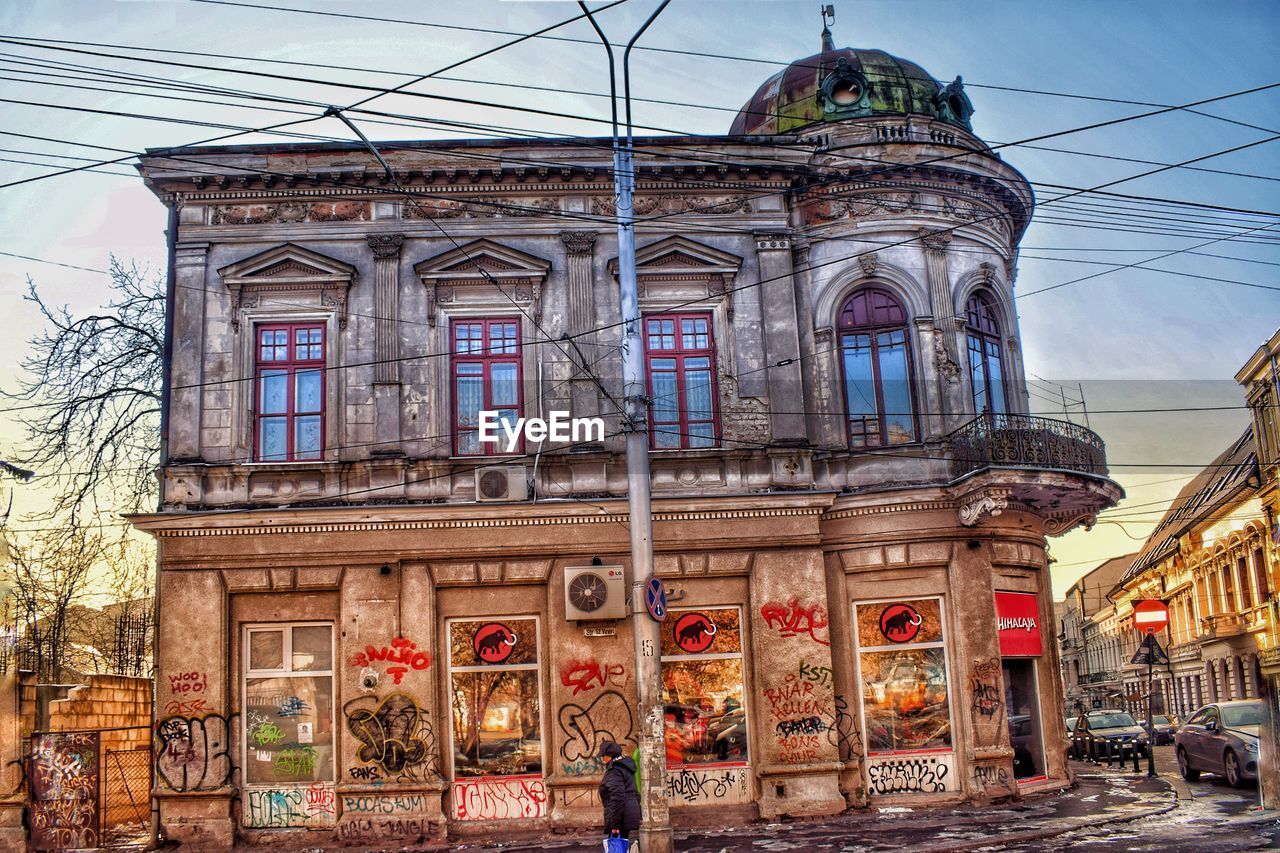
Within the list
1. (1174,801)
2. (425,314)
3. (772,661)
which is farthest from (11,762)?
(1174,801)

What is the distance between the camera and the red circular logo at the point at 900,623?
20234mm

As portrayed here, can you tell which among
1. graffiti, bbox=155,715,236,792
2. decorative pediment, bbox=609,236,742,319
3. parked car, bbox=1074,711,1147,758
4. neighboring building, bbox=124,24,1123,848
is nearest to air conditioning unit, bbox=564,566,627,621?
neighboring building, bbox=124,24,1123,848

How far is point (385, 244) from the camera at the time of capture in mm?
20703

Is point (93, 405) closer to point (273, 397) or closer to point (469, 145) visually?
point (273, 397)

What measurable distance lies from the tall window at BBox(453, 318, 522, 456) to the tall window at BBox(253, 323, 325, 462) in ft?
7.51

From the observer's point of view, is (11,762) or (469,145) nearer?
(11,762)

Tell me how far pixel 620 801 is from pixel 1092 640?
348ft

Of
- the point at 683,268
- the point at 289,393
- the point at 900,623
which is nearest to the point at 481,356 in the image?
the point at 289,393

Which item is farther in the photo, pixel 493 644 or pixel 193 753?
pixel 493 644

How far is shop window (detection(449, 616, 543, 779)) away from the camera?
1920 cm

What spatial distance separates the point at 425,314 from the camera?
20.6 meters

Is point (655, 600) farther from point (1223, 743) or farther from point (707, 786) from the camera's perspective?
point (1223, 743)

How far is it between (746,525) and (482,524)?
4.32m

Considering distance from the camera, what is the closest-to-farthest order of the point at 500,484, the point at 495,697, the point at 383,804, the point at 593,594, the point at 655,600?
the point at 655,600 < the point at 383,804 < the point at 593,594 < the point at 495,697 < the point at 500,484
